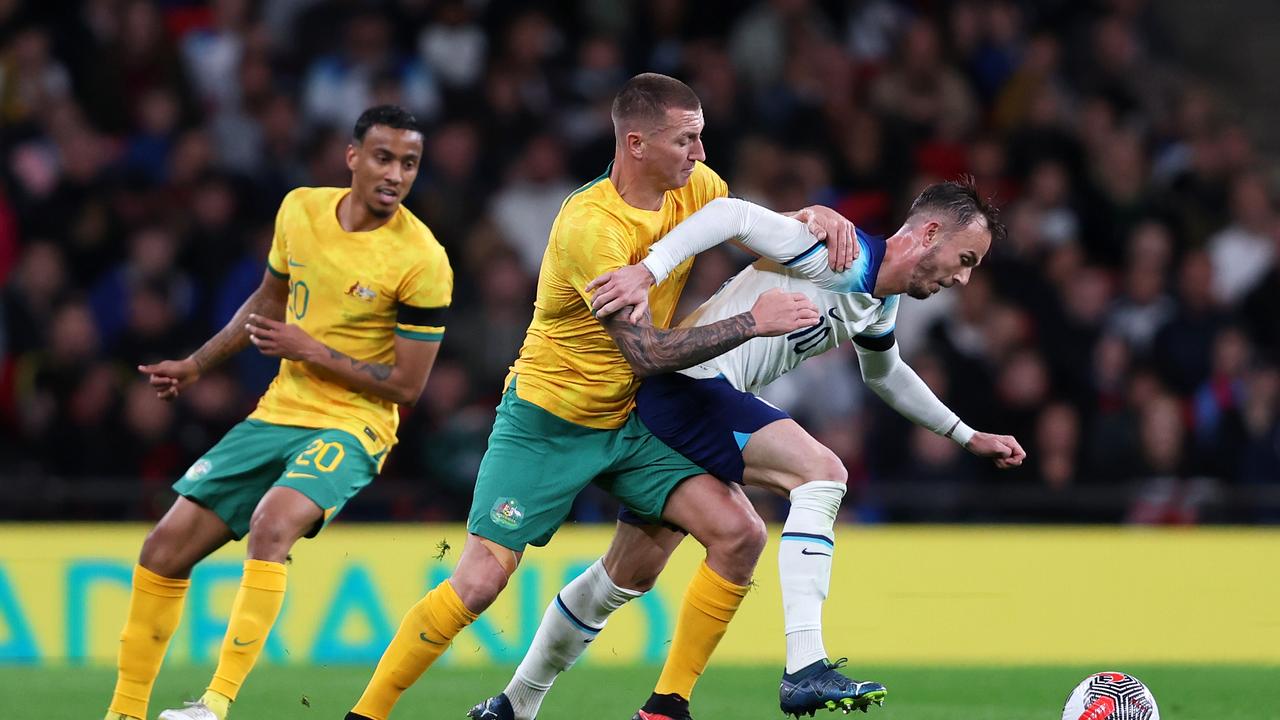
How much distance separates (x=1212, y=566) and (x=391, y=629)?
4745 millimetres

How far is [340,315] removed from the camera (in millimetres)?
7223

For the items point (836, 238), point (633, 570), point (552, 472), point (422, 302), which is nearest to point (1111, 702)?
point (633, 570)

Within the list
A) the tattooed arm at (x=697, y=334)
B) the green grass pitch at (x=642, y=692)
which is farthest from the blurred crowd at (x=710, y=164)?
the tattooed arm at (x=697, y=334)

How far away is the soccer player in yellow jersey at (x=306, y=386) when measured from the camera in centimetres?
678

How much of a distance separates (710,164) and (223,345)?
592 cm

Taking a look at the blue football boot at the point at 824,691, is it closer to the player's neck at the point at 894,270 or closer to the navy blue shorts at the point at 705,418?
the navy blue shorts at the point at 705,418

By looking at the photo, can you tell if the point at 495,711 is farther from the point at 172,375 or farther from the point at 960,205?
the point at 960,205

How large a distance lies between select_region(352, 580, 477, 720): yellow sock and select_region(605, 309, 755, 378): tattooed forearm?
3.41 feet

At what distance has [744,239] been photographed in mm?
6246

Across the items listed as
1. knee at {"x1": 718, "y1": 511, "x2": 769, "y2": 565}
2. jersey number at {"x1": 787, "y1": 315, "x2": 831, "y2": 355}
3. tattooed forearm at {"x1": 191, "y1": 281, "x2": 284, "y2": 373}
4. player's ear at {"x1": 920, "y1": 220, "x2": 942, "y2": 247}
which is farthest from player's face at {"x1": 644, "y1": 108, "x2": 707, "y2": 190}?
tattooed forearm at {"x1": 191, "y1": 281, "x2": 284, "y2": 373}

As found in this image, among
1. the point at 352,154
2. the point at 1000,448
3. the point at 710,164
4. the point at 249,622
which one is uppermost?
the point at 710,164

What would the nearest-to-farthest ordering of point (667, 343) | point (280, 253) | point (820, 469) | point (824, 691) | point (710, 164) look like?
point (824, 691)
point (667, 343)
point (820, 469)
point (280, 253)
point (710, 164)

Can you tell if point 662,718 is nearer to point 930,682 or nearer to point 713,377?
point 713,377

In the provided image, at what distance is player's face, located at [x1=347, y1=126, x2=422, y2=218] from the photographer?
727 cm
